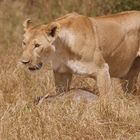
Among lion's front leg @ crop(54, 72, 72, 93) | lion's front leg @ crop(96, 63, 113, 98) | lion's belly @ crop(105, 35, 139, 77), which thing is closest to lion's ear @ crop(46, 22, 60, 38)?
lion's front leg @ crop(54, 72, 72, 93)

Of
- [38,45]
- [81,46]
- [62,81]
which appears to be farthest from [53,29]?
[62,81]

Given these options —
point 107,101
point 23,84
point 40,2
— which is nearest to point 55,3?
point 40,2

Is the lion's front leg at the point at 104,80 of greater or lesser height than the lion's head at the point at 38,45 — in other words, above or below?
below

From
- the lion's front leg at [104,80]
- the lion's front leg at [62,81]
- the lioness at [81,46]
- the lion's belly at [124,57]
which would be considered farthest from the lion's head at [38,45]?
the lion's belly at [124,57]

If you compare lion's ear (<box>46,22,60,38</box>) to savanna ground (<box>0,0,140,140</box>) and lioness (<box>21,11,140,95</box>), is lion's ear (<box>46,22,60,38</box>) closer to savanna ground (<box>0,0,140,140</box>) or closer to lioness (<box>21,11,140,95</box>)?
lioness (<box>21,11,140,95</box>)

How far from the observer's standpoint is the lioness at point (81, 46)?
277 inches

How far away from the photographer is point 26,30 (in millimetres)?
7219

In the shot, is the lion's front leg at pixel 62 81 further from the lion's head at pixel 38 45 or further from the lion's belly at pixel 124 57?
the lion's belly at pixel 124 57

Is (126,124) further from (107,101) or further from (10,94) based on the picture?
(10,94)

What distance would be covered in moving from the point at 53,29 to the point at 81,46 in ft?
1.37

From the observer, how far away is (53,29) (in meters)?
7.08

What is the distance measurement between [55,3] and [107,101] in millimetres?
6939

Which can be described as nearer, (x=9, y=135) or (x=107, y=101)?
(x=9, y=135)

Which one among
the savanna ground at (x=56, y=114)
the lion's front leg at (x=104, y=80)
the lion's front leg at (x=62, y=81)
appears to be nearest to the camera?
the savanna ground at (x=56, y=114)
